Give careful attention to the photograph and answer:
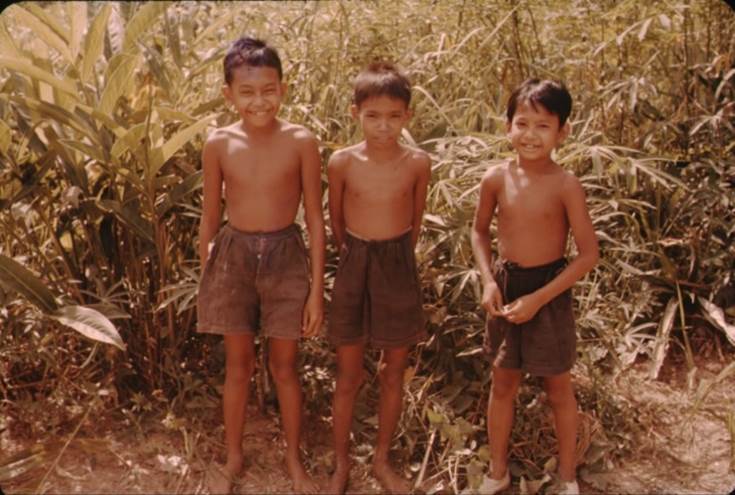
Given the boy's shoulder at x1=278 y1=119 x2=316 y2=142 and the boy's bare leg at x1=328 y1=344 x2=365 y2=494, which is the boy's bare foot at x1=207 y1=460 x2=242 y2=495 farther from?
the boy's shoulder at x1=278 y1=119 x2=316 y2=142

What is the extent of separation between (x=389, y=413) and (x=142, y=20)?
1.43 meters

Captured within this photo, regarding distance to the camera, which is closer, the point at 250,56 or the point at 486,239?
the point at 250,56

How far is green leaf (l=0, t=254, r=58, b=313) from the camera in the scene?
2.21m

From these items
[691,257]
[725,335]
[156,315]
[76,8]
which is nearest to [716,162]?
[691,257]

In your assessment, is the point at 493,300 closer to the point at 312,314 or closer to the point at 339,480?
the point at 312,314

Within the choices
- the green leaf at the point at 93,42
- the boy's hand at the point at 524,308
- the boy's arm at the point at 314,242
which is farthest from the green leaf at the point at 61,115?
the boy's hand at the point at 524,308

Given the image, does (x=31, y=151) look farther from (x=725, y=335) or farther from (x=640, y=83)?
(x=725, y=335)

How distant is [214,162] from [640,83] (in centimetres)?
151

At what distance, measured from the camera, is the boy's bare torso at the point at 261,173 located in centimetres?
207

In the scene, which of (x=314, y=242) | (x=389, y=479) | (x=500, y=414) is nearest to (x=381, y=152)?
(x=314, y=242)

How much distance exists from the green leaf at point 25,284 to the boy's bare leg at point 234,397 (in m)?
0.53

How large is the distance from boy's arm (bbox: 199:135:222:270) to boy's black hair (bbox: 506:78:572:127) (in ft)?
2.64

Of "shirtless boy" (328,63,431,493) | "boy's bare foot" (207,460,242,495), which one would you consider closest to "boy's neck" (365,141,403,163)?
"shirtless boy" (328,63,431,493)

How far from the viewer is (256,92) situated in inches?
79.7
